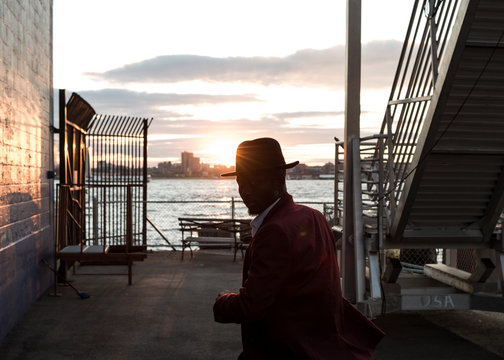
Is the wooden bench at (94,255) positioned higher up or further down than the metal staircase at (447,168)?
further down

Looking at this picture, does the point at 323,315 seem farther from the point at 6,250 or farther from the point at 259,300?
the point at 6,250

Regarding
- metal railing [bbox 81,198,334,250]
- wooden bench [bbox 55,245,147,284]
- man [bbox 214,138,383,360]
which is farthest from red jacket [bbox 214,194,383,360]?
metal railing [bbox 81,198,334,250]

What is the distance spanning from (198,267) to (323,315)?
32.0ft

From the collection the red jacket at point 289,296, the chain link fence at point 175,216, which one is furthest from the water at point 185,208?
the red jacket at point 289,296

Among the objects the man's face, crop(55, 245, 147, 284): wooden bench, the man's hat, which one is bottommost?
crop(55, 245, 147, 284): wooden bench

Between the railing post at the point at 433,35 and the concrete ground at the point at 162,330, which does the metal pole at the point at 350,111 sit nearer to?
the concrete ground at the point at 162,330

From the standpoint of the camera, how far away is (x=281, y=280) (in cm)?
227

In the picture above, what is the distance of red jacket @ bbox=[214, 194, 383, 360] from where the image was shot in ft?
7.41

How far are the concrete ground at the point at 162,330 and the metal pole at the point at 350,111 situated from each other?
118 cm

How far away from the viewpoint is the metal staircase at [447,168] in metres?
5.47

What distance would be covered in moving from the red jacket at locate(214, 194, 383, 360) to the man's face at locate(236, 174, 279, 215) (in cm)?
6

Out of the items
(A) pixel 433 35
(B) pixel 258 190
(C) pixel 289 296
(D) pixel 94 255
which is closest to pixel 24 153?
(D) pixel 94 255

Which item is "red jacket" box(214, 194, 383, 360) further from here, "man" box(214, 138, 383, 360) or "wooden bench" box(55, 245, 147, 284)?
"wooden bench" box(55, 245, 147, 284)

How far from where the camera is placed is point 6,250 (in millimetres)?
6777
